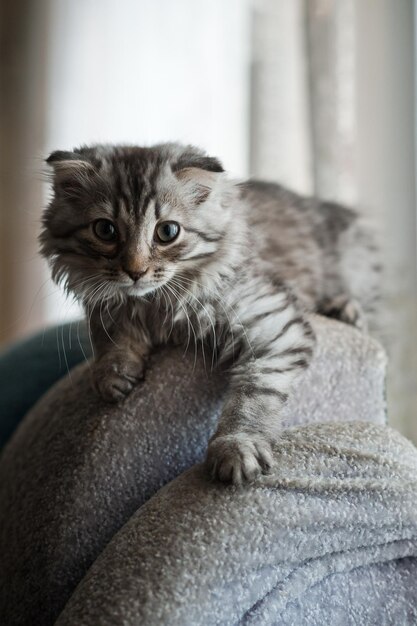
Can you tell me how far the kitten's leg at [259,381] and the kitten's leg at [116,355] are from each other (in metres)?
0.17

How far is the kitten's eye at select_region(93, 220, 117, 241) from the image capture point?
1.09m

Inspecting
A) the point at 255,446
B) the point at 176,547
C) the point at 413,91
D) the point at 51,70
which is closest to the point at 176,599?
the point at 176,547

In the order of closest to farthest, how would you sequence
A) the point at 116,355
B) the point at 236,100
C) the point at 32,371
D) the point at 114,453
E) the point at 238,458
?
the point at 238,458 → the point at 114,453 → the point at 116,355 → the point at 32,371 → the point at 236,100

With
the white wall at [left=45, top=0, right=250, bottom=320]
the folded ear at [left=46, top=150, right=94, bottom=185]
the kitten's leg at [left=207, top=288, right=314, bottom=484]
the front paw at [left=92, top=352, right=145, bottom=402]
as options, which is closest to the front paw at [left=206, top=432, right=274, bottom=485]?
the kitten's leg at [left=207, top=288, right=314, bottom=484]

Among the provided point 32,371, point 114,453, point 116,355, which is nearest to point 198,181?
point 116,355

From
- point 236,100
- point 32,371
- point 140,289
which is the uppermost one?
point 236,100

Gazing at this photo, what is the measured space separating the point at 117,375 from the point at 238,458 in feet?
1.05

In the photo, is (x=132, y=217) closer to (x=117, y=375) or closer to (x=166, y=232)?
(x=166, y=232)

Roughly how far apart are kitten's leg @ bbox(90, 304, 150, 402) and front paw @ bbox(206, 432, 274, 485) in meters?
0.24

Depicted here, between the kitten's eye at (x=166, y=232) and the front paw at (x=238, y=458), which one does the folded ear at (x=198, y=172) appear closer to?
the kitten's eye at (x=166, y=232)

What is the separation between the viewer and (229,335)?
3.77 feet

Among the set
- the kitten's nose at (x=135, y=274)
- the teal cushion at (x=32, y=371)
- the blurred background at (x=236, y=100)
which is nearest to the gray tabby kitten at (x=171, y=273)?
the kitten's nose at (x=135, y=274)

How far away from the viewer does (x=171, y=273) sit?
1.11 metres

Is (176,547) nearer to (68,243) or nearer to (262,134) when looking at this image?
(68,243)
